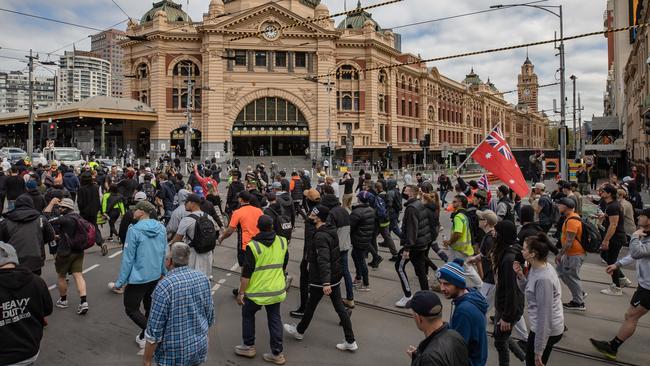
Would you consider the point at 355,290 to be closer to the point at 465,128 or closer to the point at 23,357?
the point at 23,357

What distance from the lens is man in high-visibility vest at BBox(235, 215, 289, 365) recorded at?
18.9ft

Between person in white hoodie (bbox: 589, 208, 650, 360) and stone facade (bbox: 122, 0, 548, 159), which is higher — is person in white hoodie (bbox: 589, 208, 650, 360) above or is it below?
below

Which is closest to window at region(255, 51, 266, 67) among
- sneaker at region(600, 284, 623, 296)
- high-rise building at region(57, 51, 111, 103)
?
sneaker at region(600, 284, 623, 296)

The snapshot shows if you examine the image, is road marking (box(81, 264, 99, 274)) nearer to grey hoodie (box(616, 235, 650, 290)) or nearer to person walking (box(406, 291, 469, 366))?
person walking (box(406, 291, 469, 366))

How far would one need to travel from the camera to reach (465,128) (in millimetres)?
85625

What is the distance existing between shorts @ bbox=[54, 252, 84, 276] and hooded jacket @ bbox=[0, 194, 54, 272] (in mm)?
678

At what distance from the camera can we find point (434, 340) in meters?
3.31

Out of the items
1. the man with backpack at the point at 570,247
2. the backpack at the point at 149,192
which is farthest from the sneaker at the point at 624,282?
the backpack at the point at 149,192

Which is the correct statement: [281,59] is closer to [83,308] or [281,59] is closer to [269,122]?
[269,122]

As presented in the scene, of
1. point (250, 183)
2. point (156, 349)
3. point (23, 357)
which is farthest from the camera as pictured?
point (250, 183)

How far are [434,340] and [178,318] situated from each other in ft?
7.66

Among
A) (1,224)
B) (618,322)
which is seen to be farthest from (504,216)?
(1,224)

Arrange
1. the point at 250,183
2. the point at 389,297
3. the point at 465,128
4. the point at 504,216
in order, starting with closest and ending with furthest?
the point at 389,297
the point at 504,216
the point at 250,183
the point at 465,128

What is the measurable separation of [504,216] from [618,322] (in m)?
2.88
